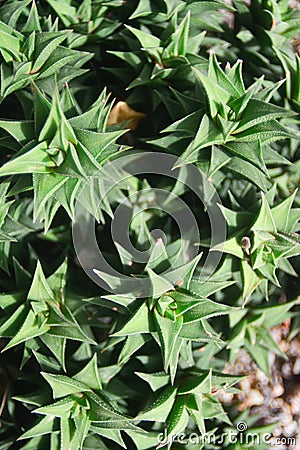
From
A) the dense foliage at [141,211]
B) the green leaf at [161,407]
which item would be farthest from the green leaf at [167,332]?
the green leaf at [161,407]

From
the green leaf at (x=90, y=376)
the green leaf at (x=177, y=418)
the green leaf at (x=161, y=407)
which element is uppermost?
the green leaf at (x=90, y=376)

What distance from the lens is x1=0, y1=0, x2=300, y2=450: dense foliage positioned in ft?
3.99

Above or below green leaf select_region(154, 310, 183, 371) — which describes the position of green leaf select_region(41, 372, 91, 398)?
below

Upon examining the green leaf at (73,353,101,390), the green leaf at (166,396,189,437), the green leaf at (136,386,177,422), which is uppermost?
the green leaf at (73,353,101,390)

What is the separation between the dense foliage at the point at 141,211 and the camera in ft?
3.99

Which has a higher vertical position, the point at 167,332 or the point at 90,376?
the point at 167,332

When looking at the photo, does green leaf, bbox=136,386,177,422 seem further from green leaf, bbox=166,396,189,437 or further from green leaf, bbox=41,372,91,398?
green leaf, bbox=41,372,91,398

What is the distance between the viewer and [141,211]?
136 cm

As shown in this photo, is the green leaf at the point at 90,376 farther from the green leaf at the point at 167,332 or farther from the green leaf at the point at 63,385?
the green leaf at the point at 167,332

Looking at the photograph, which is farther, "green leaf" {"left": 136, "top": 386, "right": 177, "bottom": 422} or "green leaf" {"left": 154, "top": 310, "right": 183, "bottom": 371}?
"green leaf" {"left": 136, "top": 386, "right": 177, "bottom": 422}

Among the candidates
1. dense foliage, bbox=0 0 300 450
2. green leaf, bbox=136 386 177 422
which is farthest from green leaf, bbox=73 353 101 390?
green leaf, bbox=136 386 177 422

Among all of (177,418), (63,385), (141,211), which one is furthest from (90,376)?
(141,211)

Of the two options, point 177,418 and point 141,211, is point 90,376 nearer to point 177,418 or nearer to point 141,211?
point 177,418

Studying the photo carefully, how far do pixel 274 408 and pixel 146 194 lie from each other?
35.3 inches
